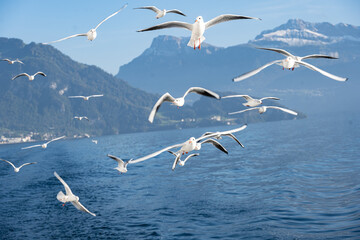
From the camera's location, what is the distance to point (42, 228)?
153ft

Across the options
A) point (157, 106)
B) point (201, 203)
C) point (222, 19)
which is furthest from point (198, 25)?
point (201, 203)

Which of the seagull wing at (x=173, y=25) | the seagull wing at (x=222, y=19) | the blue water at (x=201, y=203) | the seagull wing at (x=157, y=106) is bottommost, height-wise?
the blue water at (x=201, y=203)

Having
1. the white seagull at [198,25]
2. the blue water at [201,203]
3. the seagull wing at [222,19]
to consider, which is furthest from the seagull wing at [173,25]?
the blue water at [201,203]

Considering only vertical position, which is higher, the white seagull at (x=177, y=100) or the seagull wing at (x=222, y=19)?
the seagull wing at (x=222, y=19)

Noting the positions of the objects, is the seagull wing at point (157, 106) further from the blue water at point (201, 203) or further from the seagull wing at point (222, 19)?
the blue water at point (201, 203)

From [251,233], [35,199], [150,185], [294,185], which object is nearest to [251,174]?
[294,185]

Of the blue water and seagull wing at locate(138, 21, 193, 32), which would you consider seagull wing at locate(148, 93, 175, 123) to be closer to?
seagull wing at locate(138, 21, 193, 32)

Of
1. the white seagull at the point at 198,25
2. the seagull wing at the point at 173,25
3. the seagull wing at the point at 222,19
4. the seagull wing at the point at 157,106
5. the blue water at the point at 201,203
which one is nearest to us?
the seagull wing at the point at 157,106

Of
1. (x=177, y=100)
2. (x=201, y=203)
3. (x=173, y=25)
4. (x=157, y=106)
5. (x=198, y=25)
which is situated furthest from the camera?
(x=201, y=203)

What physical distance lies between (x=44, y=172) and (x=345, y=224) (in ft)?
289

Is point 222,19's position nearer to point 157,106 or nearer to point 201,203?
point 157,106

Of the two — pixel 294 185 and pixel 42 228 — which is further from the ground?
pixel 294 185

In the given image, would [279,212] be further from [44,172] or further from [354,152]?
[44,172]

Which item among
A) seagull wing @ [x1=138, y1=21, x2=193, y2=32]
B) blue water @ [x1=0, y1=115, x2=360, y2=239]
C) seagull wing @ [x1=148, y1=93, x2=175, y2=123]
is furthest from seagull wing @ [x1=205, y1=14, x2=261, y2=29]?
blue water @ [x1=0, y1=115, x2=360, y2=239]
